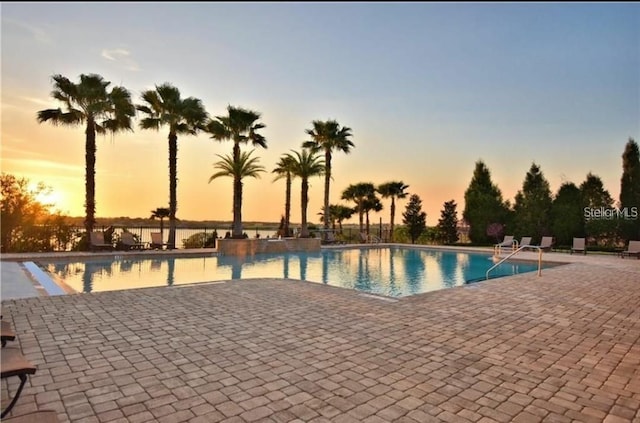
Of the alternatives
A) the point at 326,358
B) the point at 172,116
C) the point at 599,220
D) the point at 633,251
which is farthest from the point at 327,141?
the point at 326,358

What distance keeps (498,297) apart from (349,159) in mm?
20000

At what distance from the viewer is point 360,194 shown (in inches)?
1194

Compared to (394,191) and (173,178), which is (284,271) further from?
(394,191)

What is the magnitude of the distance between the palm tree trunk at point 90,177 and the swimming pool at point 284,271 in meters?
2.64

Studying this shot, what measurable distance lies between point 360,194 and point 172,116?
17087mm

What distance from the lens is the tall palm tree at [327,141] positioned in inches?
922

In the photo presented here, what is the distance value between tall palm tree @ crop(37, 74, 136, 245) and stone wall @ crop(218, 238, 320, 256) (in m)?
5.44

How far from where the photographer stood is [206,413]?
2.66 metres

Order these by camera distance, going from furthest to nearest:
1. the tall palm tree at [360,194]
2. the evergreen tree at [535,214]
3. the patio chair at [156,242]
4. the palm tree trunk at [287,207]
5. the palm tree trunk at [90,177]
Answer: the tall palm tree at [360,194], the palm tree trunk at [287,207], the evergreen tree at [535,214], the patio chair at [156,242], the palm tree trunk at [90,177]

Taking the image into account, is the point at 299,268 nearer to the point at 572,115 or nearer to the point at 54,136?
the point at 54,136

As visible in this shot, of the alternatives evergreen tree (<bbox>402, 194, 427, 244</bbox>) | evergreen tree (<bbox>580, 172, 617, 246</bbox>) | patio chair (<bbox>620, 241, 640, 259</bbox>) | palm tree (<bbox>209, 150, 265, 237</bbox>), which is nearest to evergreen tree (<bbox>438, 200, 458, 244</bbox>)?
evergreen tree (<bbox>402, 194, 427, 244</bbox>)

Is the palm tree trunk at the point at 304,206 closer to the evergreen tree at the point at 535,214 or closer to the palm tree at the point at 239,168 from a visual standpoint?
the palm tree at the point at 239,168

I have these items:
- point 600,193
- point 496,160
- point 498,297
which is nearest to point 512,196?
point 496,160

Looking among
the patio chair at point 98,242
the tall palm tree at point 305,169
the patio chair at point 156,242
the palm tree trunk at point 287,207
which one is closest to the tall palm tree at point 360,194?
the palm tree trunk at point 287,207
